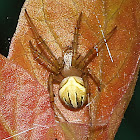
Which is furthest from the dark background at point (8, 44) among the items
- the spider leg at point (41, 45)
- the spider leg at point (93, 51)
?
the spider leg at point (93, 51)

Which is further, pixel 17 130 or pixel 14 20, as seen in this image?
pixel 14 20

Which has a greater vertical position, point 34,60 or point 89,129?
point 34,60

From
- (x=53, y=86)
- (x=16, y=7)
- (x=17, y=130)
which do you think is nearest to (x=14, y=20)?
(x=16, y=7)

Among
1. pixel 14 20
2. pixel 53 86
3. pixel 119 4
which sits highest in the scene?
pixel 14 20

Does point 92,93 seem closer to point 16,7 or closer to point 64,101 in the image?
point 64,101

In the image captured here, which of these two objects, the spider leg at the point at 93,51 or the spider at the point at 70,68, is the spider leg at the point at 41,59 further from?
the spider leg at the point at 93,51

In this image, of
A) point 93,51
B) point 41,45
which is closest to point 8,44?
point 41,45
